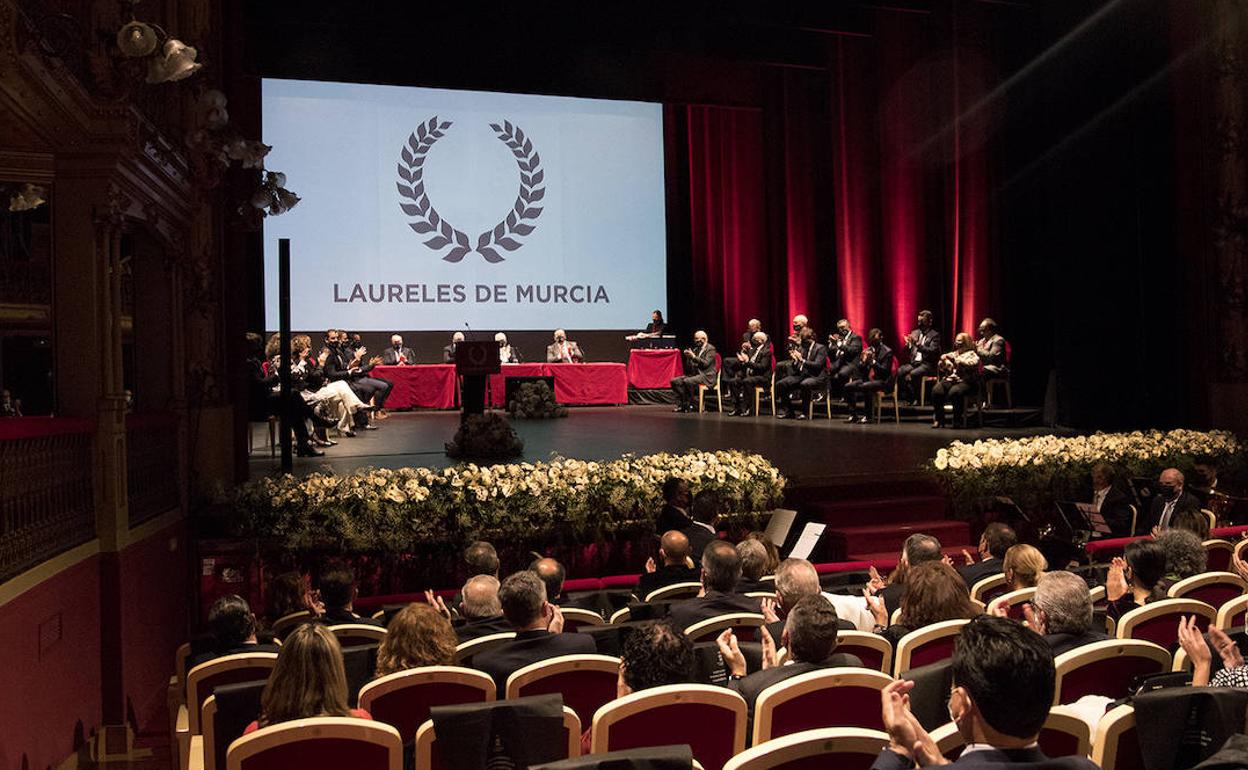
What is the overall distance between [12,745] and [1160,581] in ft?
13.1

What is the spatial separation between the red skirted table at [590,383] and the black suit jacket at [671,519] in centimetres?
805

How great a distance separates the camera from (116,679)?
5164 mm

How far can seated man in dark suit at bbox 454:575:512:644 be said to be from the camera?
3746 millimetres

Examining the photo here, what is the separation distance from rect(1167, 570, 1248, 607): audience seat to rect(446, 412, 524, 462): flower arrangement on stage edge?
5.34m

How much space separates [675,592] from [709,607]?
29.7 inches

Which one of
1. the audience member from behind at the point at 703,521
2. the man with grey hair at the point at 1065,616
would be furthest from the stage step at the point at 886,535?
the man with grey hair at the point at 1065,616

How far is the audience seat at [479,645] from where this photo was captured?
3391 millimetres

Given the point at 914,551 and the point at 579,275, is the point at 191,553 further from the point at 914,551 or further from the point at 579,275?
the point at 579,275

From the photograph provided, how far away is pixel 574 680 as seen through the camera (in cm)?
296

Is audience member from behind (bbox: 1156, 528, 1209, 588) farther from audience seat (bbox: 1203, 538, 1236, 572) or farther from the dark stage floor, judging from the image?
the dark stage floor

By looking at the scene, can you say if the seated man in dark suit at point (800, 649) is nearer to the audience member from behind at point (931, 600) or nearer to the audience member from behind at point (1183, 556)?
the audience member from behind at point (931, 600)

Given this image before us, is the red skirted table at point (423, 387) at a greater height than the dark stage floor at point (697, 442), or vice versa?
the red skirted table at point (423, 387)

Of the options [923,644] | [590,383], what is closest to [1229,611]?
[923,644]

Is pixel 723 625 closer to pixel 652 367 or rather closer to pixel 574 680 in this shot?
pixel 574 680
